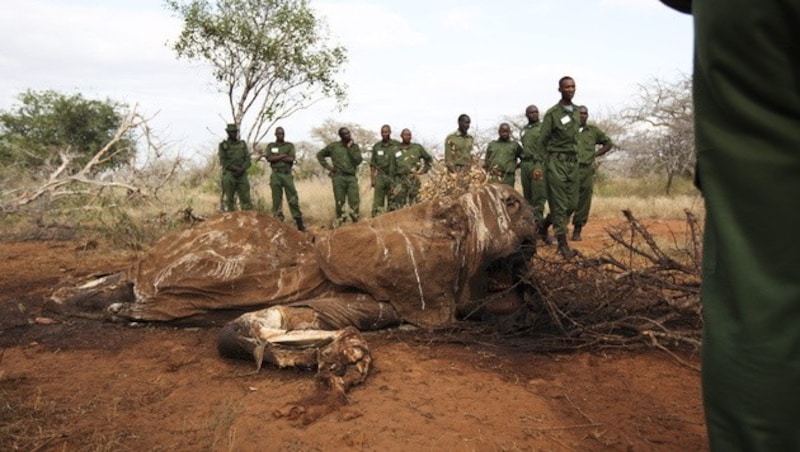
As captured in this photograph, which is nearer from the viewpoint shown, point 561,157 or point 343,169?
point 561,157

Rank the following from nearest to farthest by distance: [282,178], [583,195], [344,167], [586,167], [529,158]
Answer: [583,195]
[586,167]
[529,158]
[344,167]
[282,178]

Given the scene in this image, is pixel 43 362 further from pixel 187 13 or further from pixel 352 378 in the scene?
pixel 187 13

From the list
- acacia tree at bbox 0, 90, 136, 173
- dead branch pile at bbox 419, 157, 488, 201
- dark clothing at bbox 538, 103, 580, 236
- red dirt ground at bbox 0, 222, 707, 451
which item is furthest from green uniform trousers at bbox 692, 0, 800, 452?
acacia tree at bbox 0, 90, 136, 173

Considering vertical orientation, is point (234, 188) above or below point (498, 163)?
below

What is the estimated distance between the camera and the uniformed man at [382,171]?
11250 mm

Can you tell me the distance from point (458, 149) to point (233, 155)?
15.5 feet

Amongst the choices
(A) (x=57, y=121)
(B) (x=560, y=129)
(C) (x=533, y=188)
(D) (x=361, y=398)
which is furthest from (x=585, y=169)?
(A) (x=57, y=121)

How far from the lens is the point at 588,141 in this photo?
30.7 ft

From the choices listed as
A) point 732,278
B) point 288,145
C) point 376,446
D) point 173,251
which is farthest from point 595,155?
point 732,278

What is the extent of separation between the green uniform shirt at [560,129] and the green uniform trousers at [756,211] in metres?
6.76

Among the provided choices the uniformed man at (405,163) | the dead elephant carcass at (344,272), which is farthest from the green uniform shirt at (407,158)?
the dead elephant carcass at (344,272)

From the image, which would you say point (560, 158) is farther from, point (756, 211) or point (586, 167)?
point (756, 211)

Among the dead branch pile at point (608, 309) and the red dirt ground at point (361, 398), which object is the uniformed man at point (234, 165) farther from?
the dead branch pile at point (608, 309)

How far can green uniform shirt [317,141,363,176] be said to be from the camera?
1171cm
